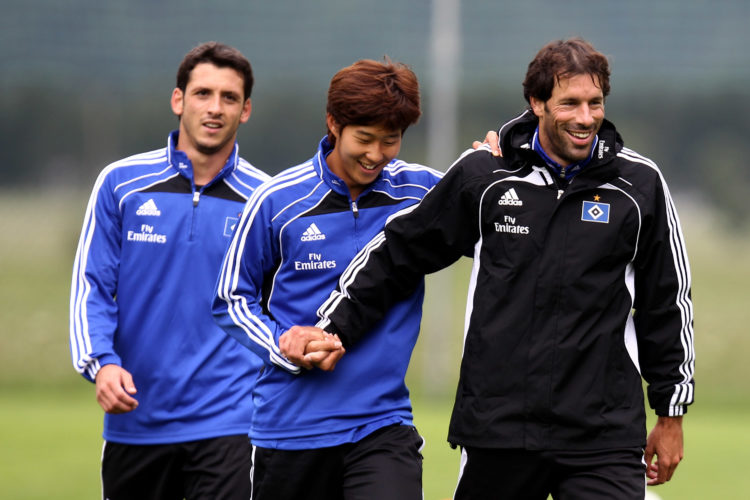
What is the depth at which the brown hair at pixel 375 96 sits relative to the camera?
3.88 meters

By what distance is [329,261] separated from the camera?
400cm

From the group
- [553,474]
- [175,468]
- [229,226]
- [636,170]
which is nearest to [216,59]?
[229,226]

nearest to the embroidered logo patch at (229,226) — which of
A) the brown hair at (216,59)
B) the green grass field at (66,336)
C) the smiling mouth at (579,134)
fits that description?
the brown hair at (216,59)

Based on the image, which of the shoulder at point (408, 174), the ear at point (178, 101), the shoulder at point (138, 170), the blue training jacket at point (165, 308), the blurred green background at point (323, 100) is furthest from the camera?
the blurred green background at point (323, 100)

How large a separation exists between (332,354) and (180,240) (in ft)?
3.43

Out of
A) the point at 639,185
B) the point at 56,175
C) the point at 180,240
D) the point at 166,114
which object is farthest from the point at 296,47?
the point at 639,185

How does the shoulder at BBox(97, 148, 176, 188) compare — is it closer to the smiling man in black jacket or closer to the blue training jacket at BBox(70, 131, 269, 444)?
the blue training jacket at BBox(70, 131, 269, 444)

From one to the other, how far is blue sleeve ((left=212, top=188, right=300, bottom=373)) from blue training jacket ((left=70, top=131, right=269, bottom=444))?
1.75 feet

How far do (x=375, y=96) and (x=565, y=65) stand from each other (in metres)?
0.61

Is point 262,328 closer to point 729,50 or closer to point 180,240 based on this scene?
point 180,240

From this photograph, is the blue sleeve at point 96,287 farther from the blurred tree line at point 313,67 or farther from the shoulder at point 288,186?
the blurred tree line at point 313,67

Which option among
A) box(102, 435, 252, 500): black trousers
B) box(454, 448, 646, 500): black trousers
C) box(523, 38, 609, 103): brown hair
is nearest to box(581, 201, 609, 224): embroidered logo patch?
box(523, 38, 609, 103): brown hair

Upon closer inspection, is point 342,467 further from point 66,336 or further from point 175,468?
point 66,336

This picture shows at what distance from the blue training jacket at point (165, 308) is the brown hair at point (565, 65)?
4.56ft
